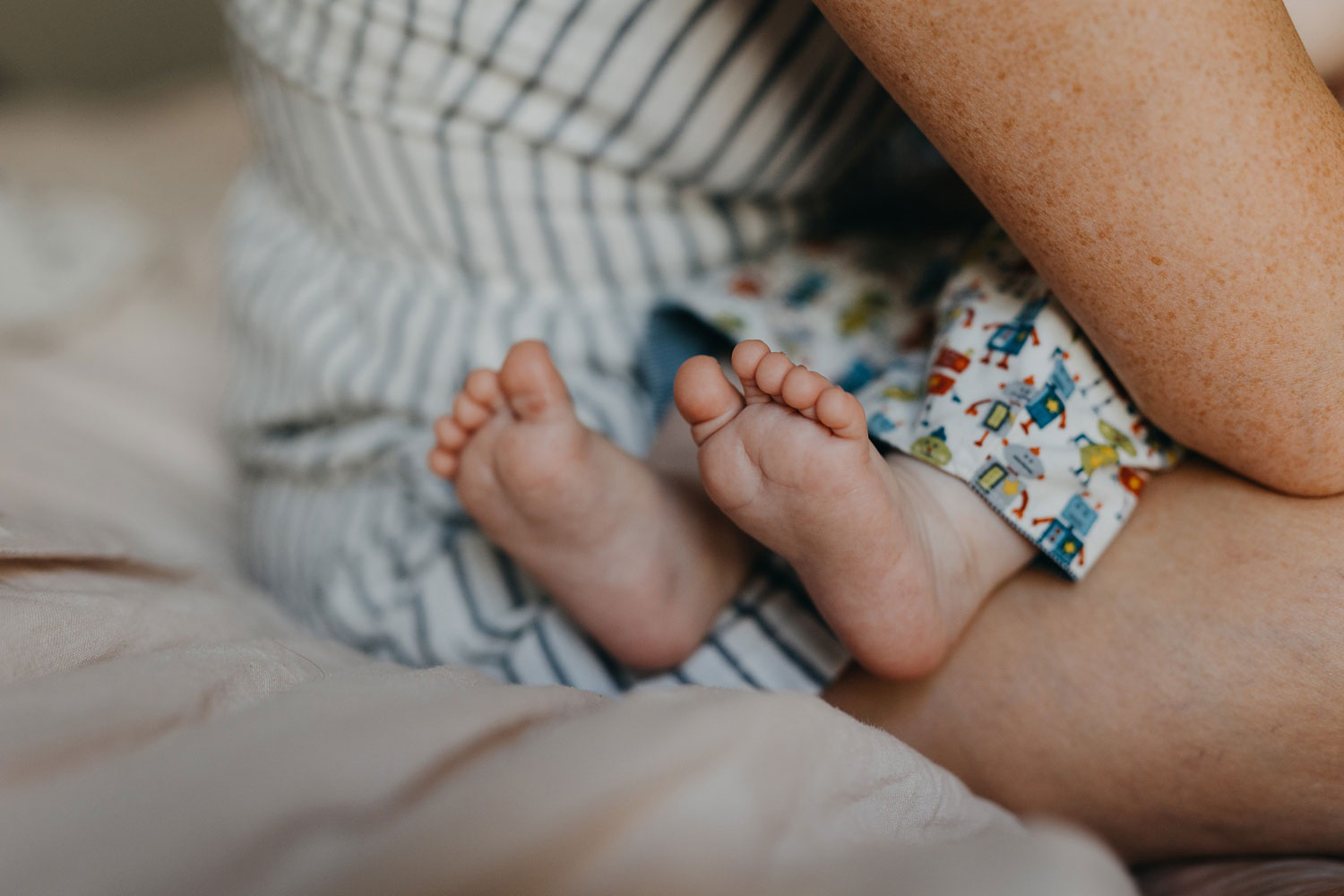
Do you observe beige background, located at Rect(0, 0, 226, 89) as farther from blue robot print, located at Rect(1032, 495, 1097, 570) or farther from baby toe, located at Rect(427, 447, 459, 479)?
blue robot print, located at Rect(1032, 495, 1097, 570)

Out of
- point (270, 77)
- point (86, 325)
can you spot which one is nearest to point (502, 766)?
point (270, 77)

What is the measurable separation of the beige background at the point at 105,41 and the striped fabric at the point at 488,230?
1.43m

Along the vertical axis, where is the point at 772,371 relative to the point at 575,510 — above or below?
above

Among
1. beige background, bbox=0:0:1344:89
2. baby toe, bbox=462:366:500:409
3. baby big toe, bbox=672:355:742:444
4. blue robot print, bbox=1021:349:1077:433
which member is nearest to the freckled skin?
blue robot print, bbox=1021:349:1077:433

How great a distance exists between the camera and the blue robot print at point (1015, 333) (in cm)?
53

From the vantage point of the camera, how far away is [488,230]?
0.67 metres

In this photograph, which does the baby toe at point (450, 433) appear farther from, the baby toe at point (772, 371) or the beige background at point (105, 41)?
the beige background at point (105, 41)

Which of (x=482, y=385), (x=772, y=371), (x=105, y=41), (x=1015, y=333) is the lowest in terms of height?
(x=105, y=41)

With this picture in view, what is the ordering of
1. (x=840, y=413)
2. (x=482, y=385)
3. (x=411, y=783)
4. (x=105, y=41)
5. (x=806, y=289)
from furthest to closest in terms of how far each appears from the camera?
(x=105, y=41) → (x=806, y=289) → (x=482, y=385) → (x=840, y=413) → (x=411, y=783)

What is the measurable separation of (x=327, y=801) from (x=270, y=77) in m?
0.60

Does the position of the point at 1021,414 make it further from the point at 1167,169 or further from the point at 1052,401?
the point at 1167,169

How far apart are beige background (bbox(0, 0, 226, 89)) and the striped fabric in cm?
143

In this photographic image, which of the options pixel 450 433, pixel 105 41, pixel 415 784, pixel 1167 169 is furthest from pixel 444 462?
pixel 105 41

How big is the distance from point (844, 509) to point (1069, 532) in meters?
0.16
